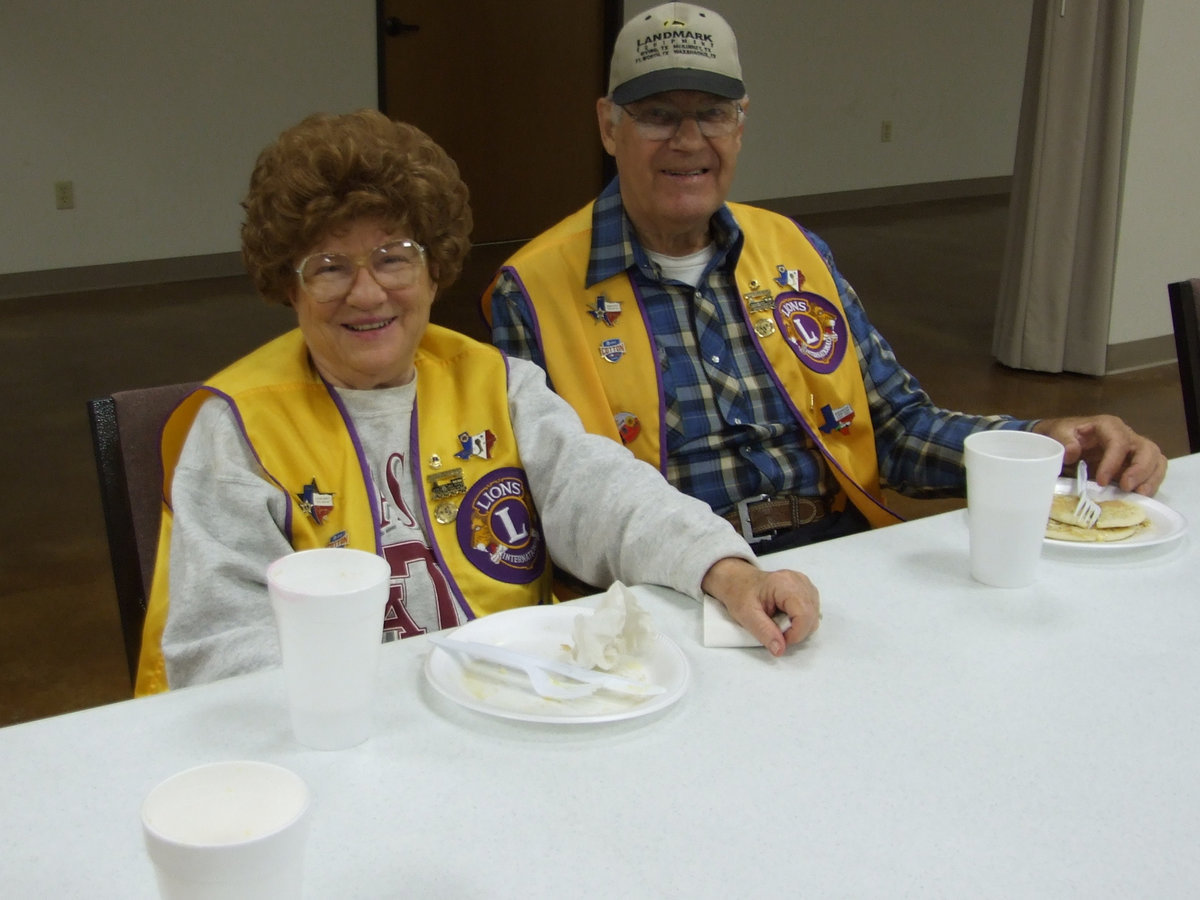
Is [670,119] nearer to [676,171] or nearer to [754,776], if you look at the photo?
[676,171]

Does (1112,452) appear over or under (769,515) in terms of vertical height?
over

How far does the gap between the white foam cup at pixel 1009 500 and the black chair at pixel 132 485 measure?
918 millimetres

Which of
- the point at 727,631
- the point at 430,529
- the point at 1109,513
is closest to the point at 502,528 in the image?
the point at 430,529

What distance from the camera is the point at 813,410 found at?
1.99 m

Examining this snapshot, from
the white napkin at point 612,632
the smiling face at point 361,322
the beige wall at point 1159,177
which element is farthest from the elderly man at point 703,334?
the beige wall at point 1159,177

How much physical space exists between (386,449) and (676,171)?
69cm

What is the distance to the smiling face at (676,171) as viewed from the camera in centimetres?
193

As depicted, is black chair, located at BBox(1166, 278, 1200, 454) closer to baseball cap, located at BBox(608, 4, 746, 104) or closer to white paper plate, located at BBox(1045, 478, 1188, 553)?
white paper plate, located at BBox(1045, 478, 1188, 553)

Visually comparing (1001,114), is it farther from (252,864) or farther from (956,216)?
(252,864)

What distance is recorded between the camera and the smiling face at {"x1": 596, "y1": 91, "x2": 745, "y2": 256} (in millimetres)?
1928

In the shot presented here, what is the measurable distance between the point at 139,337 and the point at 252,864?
490cm

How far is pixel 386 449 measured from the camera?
1.54 metres

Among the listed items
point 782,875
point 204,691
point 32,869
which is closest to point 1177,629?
point 782,875

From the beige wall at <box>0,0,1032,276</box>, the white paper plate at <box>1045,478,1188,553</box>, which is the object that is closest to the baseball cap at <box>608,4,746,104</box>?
the white paper plate at <box>1045,478,1188,553</box>
